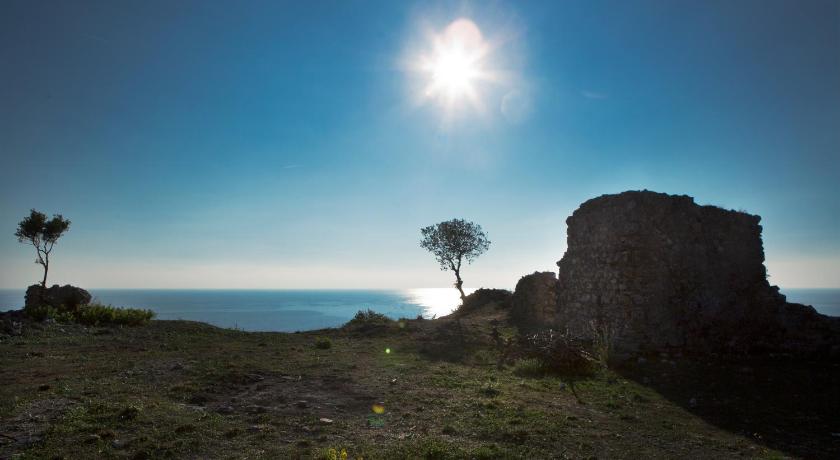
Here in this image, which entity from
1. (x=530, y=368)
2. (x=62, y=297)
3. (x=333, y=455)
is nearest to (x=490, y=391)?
(x=530, y=368)

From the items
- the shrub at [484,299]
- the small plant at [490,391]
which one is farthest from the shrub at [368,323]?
the small plant at [490,391]

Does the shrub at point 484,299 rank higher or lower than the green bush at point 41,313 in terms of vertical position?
higher

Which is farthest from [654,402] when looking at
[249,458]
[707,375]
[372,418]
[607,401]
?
[249,458]

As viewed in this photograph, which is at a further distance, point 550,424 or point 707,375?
point 707,375

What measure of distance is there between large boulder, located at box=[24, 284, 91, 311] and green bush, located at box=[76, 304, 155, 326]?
2704mm

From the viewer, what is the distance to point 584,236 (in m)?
18.7

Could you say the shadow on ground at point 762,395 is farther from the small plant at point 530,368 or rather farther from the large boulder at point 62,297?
the large boulder at point 62,297

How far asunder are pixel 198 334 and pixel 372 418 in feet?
46.2

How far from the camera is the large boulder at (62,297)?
24.0 metres

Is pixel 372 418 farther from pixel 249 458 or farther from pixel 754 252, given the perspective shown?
pixel 754 252

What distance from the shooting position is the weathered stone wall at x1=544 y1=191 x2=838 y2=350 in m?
15.1

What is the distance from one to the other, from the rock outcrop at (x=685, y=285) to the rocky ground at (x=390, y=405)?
1330mm

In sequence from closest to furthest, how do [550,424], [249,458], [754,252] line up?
[249,458]
[550,424]
[754,252]

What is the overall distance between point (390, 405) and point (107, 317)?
19.1 metres
